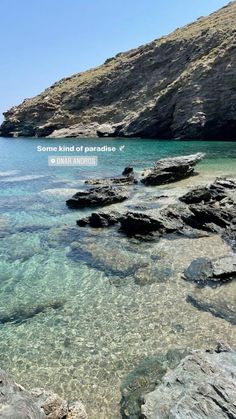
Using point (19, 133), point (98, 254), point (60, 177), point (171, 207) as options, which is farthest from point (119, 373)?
point (19, 133)

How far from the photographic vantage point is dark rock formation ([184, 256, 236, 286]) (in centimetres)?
1762

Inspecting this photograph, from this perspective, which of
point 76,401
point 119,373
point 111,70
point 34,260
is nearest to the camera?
point 76,401

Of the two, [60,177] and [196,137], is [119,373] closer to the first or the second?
[60,177]

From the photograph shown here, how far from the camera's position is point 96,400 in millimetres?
10859

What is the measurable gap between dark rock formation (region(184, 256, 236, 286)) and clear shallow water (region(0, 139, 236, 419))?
573mm

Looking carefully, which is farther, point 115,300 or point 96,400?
point 115,300

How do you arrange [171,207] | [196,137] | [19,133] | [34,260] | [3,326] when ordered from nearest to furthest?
[3,326], [34,260], [171,207], [196,137], [19,133]

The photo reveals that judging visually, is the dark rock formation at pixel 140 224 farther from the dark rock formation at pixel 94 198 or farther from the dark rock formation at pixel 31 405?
the dark rock formation at pixel 31 405

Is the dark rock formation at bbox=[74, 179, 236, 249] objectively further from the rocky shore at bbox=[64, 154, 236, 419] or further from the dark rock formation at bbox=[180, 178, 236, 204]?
the dark rock formation at bbox=[180, 178, 236, 204]

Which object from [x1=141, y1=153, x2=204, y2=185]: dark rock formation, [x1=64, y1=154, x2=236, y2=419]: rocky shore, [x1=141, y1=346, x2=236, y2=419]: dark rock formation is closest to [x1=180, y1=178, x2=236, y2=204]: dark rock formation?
[x1=64, y1=154, x2=236, y2=419]: rocky shore

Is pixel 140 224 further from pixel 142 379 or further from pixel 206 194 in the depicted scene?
pixel 142 379

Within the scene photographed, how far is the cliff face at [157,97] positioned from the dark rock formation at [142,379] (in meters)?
95.1

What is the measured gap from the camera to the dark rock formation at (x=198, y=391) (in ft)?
26.2

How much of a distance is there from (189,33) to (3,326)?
143488mm
